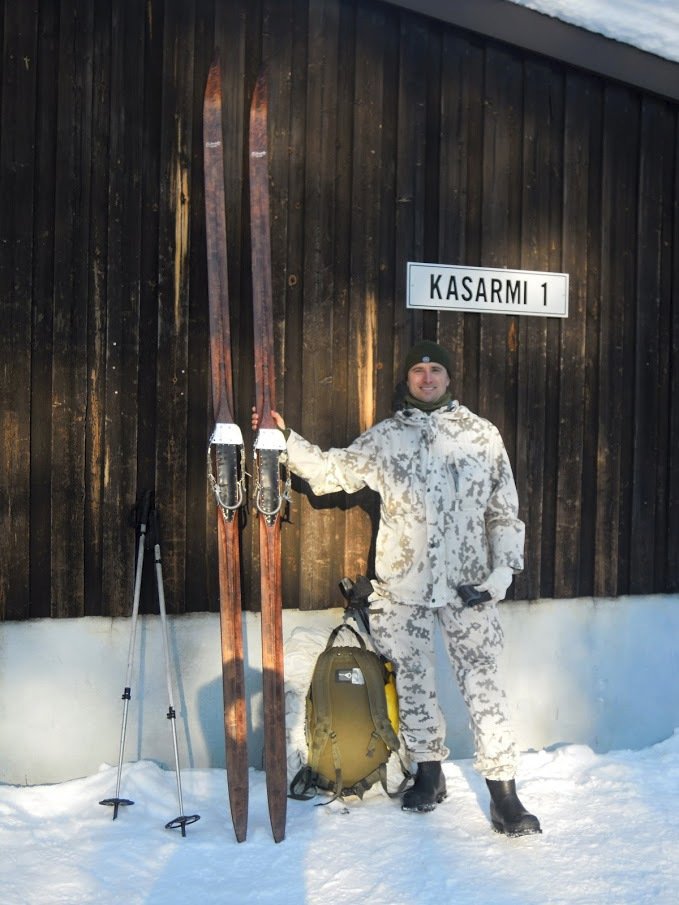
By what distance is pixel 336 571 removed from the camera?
179 inches

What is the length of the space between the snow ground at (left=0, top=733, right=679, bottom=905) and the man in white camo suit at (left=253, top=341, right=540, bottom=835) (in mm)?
306

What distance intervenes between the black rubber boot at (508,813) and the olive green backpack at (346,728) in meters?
0.45

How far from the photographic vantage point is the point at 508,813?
3.81 metres

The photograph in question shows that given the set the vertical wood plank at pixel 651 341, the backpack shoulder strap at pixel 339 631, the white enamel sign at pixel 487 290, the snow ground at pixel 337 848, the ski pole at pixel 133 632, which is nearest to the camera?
the snow ground at pixel 337 848

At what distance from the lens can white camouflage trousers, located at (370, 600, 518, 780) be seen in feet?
12.9

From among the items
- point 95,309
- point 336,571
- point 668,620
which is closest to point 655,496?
point 668,620

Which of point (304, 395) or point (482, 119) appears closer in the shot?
point (304, 395)

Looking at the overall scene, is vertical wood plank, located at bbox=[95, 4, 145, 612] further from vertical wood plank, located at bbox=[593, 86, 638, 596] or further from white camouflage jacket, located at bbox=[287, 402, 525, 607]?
vertical wood plank, located at bbox=[593, 86, 638, 596]

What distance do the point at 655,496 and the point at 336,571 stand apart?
5.99 ft

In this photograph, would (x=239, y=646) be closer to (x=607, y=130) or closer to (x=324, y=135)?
(x=324, y=135)

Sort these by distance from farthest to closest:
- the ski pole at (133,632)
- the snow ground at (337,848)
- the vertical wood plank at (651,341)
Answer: the vertical wood plank at (651,341) < the ski pole at (133,632) < the snow ground at (337,848)

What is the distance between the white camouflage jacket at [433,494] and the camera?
403cm

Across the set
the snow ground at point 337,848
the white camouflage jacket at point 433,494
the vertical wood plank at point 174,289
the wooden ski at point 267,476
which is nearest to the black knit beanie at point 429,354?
the white camouflage jacket at point 433,494

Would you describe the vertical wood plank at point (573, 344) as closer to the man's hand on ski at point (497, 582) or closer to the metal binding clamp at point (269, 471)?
the man's hand on ski at point (497, 582)
